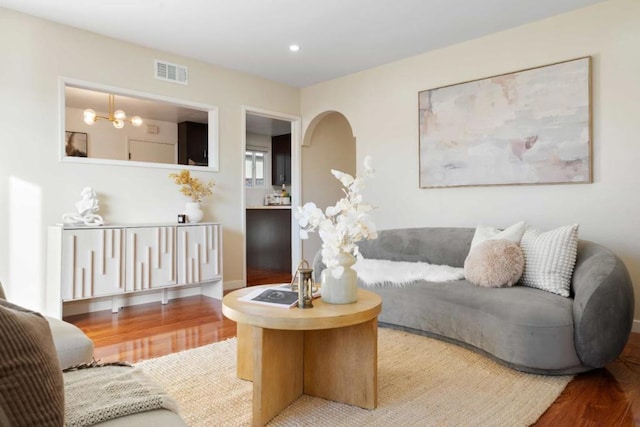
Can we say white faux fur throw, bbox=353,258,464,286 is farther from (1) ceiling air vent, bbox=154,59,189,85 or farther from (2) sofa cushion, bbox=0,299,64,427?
(1) ceiling air vent, bbox=154,59,189,85

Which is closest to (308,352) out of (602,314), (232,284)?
(602,314)

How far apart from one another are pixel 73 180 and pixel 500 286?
3655 mm

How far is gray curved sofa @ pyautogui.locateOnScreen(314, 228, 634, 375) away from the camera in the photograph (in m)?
2.20

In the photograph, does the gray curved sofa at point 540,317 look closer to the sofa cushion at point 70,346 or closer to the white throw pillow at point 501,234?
the white throw pillow at point 501,234

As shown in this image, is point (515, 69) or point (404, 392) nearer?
point (404, 392)

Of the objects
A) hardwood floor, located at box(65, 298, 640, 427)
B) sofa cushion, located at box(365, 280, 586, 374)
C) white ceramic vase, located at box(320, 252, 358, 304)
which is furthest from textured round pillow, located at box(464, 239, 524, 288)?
white ceramic vase, located at box(320, 252, 358, 304)

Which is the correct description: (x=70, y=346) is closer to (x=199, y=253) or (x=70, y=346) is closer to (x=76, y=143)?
(x=199, y=253)

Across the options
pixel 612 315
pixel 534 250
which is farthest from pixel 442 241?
pixel 612 315

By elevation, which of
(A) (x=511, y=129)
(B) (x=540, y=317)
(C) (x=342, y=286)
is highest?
(A) (x=511, y=129)

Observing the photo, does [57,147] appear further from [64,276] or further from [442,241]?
[442,241]

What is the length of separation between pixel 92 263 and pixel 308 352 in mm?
2301

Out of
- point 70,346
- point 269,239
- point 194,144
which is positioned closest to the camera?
point 70,346

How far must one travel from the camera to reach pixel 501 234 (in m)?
3.08

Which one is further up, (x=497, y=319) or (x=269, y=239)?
(x=269, y=239)
